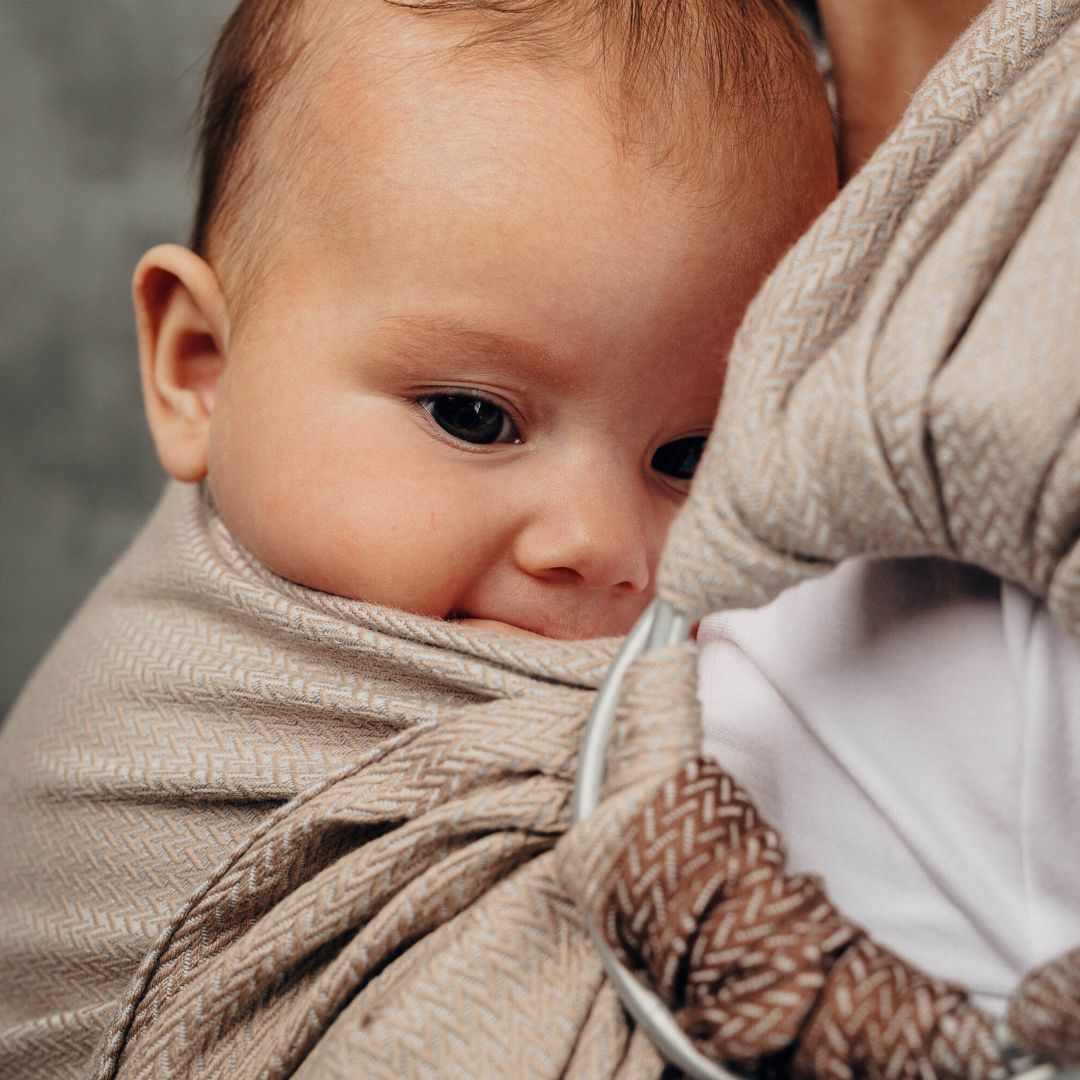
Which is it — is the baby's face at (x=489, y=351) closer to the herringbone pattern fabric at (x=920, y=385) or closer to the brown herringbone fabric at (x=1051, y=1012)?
the herringbone pattern fabric at (x=920, y=385)

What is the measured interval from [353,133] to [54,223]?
75 centimetres

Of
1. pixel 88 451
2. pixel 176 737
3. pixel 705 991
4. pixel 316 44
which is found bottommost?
pixel 88 451

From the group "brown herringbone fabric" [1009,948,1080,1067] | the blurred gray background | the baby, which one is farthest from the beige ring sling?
the blurred gray background

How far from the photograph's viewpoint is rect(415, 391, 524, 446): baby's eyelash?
64 centimetres

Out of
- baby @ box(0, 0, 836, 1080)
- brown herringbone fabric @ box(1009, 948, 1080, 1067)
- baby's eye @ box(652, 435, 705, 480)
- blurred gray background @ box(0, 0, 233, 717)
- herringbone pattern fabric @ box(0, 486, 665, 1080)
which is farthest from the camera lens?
blurred gray background @ box(0, 0, 233, 717)

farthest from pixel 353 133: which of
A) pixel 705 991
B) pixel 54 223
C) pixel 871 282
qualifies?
pixel 54 223

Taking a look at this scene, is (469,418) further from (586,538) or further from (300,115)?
(300,115)

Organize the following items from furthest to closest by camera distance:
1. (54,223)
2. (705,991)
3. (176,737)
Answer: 1. (54,223)
2. (176,737)
3. (705,991)

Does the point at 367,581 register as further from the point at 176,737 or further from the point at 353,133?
the point at 353,133

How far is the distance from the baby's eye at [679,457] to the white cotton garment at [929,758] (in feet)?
0.78

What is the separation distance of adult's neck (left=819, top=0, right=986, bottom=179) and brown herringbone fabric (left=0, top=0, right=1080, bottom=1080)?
0.27 metres

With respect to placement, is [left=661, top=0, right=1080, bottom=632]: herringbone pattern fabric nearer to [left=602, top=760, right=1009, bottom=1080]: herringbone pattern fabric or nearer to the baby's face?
[left=602, top=760, right=1009, bottom=1080]: herringbone pattern fabric

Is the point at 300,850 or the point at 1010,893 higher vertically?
the point at 1010,893

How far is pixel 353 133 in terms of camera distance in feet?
2.12
